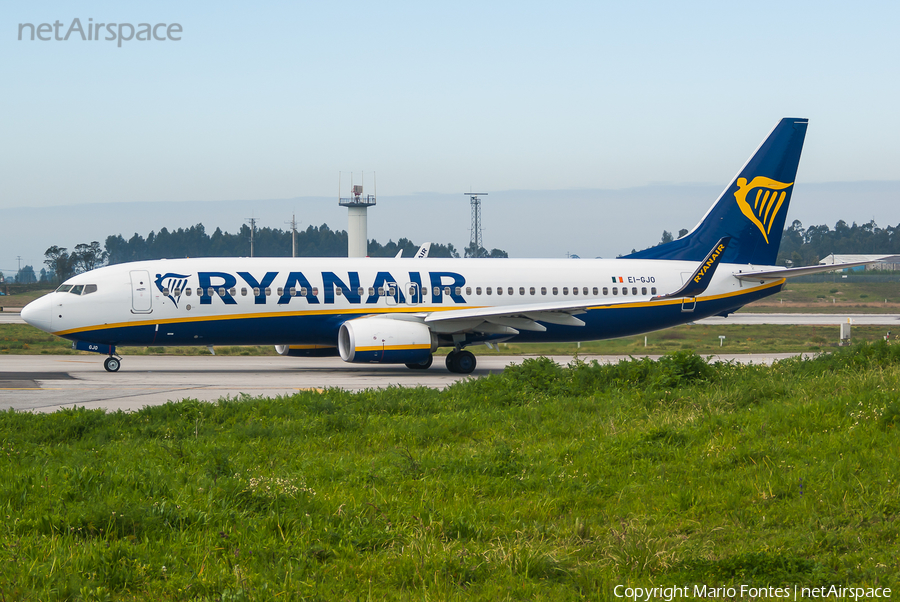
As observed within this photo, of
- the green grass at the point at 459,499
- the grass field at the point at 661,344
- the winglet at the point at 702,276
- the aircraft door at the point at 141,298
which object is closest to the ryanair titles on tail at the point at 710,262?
the winglet at the point at 702,276

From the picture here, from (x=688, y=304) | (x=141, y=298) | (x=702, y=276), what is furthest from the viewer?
(x=688, y=304)

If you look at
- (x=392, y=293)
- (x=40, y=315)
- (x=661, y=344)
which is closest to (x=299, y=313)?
(x=392, y=293)

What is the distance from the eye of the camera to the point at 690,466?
31.1 ft

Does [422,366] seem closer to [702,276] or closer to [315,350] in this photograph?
[315,350]

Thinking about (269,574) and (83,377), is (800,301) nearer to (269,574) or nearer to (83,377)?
(83,377)

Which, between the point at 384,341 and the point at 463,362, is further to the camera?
the point at 463,362

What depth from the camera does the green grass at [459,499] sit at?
652 cm

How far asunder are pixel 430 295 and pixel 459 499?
1828 centimetres

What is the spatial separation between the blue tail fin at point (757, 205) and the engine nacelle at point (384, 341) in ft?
31.5

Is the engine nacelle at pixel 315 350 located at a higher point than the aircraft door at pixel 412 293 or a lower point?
lower

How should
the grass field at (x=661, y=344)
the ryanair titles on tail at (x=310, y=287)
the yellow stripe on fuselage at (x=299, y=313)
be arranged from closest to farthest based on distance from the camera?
the yellow stripe on fuselage at (x=299, y=313), the ryanair titles on tail at (x=310, y=287), the grass field at (x=661, y=344)

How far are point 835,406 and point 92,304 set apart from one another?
2089 cm

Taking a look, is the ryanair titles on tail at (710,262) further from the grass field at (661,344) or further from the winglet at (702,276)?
the grass field at (661,344)

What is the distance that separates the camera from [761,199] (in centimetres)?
2984
